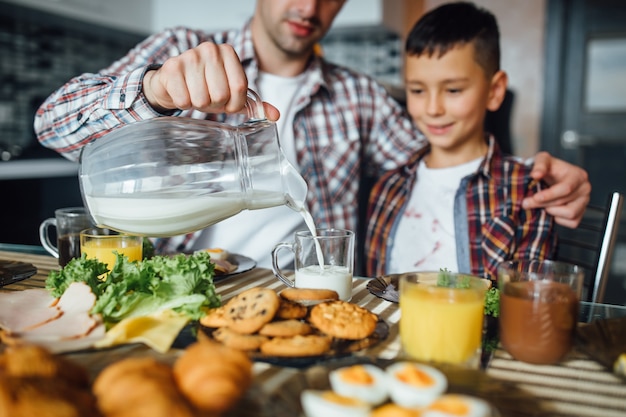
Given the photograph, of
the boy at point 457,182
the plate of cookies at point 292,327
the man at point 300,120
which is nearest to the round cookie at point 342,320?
the plate of cookies at point 292,327

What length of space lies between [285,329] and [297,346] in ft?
0.14

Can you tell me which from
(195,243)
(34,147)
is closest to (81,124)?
(195,243)

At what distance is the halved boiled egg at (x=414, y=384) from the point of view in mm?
527

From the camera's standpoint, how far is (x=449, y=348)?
0.67 m

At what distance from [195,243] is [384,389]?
111cm

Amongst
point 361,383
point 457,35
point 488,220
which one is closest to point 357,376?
point 361,383

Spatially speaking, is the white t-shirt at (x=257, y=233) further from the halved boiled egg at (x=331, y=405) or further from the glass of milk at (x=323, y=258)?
the halved boiled egg at (x=331, y=405)

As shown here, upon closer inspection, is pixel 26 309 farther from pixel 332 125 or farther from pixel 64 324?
pixel 332 125

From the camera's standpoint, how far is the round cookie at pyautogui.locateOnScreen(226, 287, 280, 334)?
71 cm

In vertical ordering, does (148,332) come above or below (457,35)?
below

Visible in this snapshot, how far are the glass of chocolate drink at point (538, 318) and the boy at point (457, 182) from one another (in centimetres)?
75

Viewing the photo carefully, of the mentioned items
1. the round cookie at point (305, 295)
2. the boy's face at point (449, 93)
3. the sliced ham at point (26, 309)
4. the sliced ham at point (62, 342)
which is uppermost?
the boy's face at point (449, 93)

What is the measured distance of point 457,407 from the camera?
20.0 inches

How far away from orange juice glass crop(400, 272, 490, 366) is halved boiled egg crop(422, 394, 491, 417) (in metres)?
0.13
